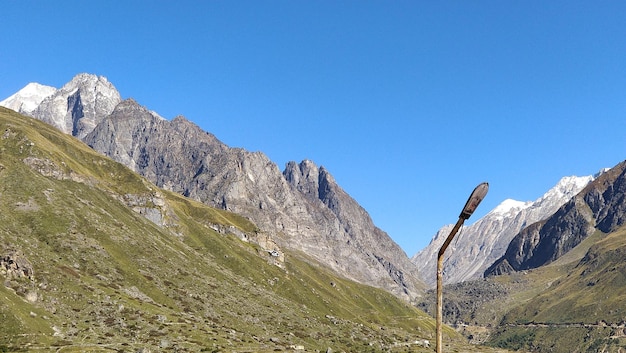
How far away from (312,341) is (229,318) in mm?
32938

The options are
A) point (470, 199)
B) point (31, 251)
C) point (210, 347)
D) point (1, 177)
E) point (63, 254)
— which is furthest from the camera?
point (1, 177)

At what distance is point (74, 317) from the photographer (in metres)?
130

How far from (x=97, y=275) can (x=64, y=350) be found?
6496 cm

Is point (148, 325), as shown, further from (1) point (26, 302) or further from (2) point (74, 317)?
(1) point (26, 302)

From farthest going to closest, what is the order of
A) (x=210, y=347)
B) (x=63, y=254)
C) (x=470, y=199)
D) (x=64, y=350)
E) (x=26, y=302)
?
(x=63, y=254) < (x=210, y=347) < (x=26, y=302) < (x=64, y=350) < (x=470, y=199)

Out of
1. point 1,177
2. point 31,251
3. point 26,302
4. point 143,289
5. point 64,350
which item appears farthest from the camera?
point 1,177

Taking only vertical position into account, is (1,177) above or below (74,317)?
above

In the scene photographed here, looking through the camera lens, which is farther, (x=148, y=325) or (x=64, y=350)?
(x=148, y=325)

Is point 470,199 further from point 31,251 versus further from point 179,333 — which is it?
point 31,251

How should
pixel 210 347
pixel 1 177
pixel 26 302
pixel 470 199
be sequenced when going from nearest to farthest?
1. pixel 470 199
2. pixel 26 302
3. pixel 210 347
4. pixel 1 177

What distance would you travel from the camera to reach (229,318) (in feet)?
612

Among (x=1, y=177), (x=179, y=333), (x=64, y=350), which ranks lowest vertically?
(x=64, y=350)

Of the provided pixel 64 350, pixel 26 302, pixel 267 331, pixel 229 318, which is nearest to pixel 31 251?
pixel 26 302

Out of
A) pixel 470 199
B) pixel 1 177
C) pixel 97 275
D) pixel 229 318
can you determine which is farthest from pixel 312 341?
pixel 470 199
